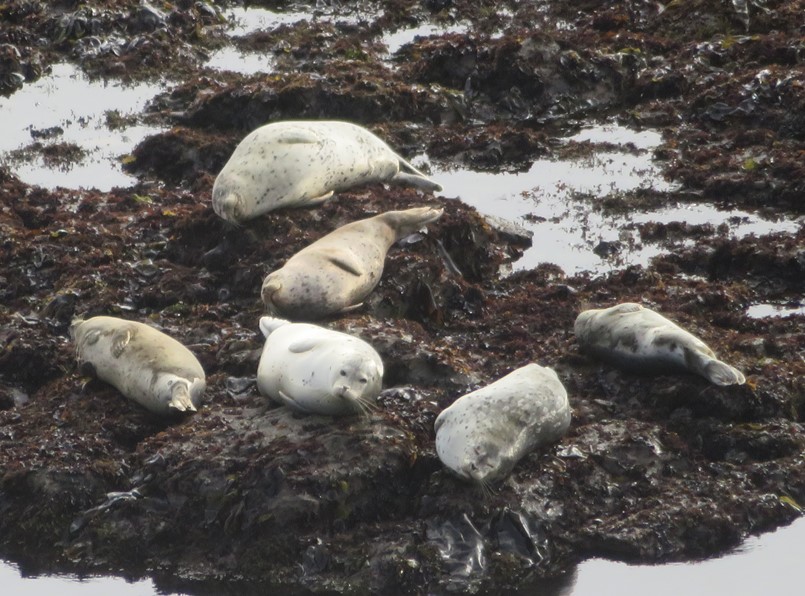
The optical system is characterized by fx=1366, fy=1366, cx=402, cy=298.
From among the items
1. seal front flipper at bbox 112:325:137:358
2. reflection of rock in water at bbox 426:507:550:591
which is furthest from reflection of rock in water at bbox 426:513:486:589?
seal front flipper at bbox 112:325:137:358

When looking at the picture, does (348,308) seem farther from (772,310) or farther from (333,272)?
(772,310)

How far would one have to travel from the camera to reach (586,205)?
9.56 meters

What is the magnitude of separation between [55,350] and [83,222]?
6.63 ft

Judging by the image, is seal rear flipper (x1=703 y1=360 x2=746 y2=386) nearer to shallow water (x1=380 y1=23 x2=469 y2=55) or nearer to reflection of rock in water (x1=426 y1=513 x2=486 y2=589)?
reflection of rock in water (x1=426 y1=513 x2=486 y2=589)

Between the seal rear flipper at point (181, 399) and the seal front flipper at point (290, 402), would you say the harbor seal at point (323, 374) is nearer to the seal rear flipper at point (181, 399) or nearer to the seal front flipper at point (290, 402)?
the seal front flipper at point (290, 402)

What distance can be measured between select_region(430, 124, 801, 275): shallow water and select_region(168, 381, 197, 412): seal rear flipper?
114 inches

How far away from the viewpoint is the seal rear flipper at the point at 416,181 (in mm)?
9344

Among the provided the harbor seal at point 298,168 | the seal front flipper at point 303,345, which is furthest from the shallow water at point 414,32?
the seal front flipper at point 303,345

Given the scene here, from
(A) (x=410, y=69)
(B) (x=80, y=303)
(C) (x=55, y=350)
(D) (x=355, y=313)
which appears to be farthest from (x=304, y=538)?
(A) (x=410, y=69)

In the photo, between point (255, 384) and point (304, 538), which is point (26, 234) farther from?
point (304, 538)

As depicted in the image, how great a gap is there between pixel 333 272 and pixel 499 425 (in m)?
1.68

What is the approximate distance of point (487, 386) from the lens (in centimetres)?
632

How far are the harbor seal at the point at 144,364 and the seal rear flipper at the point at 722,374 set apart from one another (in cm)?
241

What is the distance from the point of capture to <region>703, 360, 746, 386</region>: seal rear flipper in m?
6.37
